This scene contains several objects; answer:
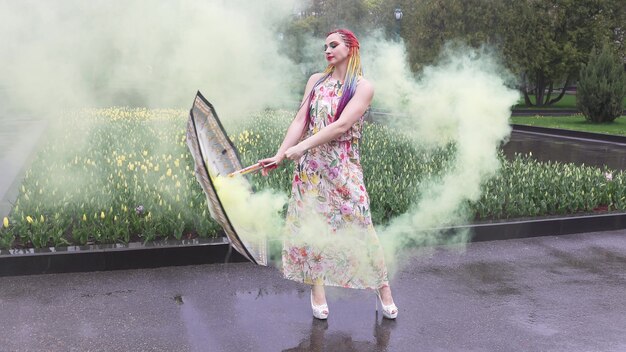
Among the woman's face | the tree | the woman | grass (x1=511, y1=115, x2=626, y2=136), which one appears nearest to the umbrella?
the woman

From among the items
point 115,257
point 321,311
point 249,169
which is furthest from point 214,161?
point 115,257

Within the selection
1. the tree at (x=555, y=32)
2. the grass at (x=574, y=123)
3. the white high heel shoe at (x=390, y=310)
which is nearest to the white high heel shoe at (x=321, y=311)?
the white high heel shoe at (x=390, y=310)

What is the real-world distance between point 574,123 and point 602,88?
67.5 inches

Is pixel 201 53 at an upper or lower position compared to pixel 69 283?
upper

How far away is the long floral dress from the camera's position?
447 centimetres

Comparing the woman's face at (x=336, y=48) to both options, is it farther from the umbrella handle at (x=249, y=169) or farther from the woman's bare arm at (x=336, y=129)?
the umbrella handle at (x=249, y=169)

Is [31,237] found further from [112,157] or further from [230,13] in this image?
[112,157]

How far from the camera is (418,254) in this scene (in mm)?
6430

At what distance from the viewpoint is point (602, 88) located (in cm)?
2277

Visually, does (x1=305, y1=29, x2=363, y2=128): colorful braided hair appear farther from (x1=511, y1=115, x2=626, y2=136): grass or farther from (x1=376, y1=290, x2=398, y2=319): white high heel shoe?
(x1=511, y1=115, x2=626, y2=136): grass

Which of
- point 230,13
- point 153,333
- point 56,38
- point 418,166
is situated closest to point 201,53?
point 230,13

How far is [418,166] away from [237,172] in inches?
217

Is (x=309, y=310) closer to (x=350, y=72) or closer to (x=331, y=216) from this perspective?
(x=331, y=216)

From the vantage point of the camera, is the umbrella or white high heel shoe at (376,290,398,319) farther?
white high heel shoe at (376,290,398,319)
